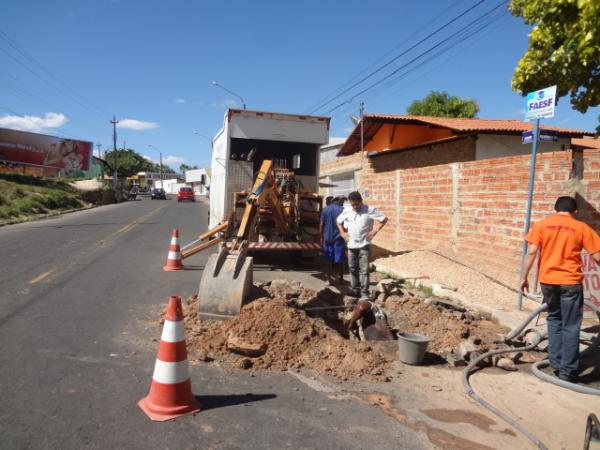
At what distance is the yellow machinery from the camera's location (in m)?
6.04

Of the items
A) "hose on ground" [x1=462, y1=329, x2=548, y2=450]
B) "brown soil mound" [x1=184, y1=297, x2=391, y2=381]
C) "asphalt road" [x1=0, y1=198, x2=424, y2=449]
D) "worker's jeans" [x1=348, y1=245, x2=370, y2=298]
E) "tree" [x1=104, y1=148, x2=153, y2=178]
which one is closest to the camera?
"asphalt road" [x1=0, y1=198, x2=424, y2=449]

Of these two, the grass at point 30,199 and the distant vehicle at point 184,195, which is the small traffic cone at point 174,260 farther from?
the distant vehicle at point 184,195

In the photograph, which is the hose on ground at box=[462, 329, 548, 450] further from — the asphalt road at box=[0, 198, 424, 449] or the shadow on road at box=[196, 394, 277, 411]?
the shadow on road at box=[196, 394, 277, 411]

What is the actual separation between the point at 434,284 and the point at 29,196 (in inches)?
1065

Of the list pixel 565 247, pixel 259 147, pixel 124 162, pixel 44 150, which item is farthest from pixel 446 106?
pixel 124 162

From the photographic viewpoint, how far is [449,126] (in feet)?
46.3

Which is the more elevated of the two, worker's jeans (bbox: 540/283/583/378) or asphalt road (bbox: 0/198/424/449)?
worker's jeans (bbox: 540/283/583/378)

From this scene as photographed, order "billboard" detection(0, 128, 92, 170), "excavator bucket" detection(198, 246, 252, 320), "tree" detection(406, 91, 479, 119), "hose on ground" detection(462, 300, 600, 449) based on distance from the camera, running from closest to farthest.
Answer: "hose on ground" detection(462, 300, 600, 449) → "excavator bucket" detection(198, 246, 252, 320) → "tree" detection(406, 91, 479, 119) → "billboard" detection(0, 128, 92, 170)

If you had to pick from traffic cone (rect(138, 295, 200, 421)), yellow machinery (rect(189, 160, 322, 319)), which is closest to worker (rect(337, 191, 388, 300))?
yellow machinery (rect(189, 160, 322, 319))

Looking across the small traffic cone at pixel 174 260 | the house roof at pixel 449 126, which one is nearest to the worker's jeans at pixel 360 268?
the small traffic cone at pixel 174 260

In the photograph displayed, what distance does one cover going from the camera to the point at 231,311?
5.60 meters

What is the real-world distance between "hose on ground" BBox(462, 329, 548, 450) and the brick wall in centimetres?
237

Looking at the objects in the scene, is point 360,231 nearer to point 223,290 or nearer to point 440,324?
point 440,324

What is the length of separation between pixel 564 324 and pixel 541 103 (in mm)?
2899
